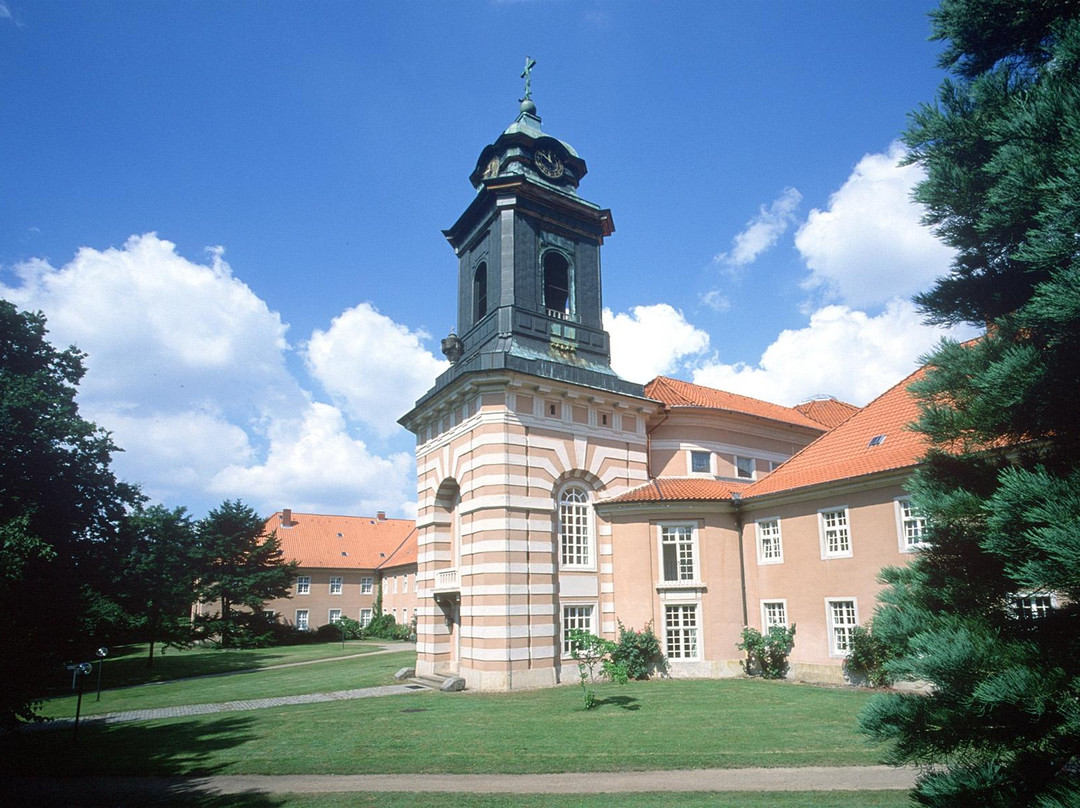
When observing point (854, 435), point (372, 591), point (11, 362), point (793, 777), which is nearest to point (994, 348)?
point (793, 777)

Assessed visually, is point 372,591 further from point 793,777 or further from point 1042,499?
point 1042,499

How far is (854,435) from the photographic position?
2345cm

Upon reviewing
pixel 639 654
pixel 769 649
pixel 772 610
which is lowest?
pixel 639 654

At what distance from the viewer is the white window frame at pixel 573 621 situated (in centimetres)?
2323

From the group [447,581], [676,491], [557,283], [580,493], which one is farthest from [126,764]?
[557,283]

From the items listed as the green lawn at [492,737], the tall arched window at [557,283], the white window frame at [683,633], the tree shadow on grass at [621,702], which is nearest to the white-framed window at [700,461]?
the white window frame at [683,633]

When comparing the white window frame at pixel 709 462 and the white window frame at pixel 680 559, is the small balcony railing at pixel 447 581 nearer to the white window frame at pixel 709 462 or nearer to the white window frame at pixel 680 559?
the white window frame at pixel 680 559

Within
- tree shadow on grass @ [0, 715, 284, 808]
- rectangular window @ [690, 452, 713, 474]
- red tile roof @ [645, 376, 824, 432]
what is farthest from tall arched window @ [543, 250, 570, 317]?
tree shadow on grass @ [0, 715, 284, 808]

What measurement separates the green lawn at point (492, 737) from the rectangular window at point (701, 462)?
1000 centimetres

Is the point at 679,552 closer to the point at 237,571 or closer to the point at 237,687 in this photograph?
the point at 237,687

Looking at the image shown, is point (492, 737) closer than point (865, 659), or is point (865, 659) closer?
point (492, 737)

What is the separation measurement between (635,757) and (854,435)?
15.3 metres

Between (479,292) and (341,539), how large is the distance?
41362 millimetres

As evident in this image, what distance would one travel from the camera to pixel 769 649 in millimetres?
22672
